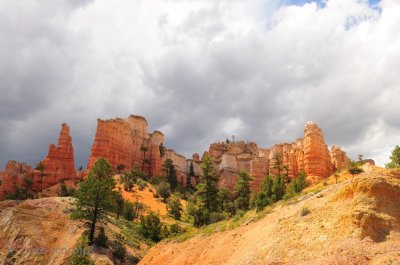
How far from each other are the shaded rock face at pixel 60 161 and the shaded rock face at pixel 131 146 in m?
6.57

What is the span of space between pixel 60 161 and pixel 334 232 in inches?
3302

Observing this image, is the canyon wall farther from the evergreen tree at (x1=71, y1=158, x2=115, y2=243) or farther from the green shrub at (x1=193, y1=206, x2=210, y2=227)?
the evergreen tree at (x1=71, y1=158, x2=115, y2=243)

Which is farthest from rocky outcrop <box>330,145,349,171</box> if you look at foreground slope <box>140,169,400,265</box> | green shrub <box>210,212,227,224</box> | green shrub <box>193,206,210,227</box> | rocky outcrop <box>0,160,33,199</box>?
rocky outcrop <box>0,160,33,199</box>

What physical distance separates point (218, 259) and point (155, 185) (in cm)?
6661

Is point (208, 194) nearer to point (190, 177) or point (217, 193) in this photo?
point (217, 193)

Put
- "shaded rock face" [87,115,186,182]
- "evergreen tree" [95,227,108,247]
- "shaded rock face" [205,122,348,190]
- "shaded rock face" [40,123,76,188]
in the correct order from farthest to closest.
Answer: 1. "shaded rock face" [87,115,186,182]
2. "shaded rock face" [40,123,76,188]
3. "shaded rock face" [205,122,348,190]
4. "evergreen tree" [95,227,108,247]

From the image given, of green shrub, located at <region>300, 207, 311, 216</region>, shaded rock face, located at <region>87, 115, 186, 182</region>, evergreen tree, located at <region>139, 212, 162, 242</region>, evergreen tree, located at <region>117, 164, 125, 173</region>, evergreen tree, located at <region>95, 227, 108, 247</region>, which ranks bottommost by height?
green shrub, located at <region>300, 207, 311, 216</region>

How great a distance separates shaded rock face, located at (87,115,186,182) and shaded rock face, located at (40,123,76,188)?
21.6 ft

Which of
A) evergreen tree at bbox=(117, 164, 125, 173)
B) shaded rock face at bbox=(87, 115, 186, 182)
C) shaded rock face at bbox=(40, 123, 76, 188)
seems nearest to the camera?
shaded rock face at bbox=(40, 123, 76, 188)

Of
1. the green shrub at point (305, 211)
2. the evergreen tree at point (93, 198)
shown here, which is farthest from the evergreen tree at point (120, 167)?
the green shrub at point (305, 211)

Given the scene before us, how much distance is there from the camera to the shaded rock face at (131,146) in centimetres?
9491

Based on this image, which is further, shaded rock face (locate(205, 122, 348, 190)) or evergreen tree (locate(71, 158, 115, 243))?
shaded rock face (locate(205, 122, 348, 190))

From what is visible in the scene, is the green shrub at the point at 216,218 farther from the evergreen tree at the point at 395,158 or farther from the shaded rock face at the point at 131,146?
the shaded rock face at the point at 131,146

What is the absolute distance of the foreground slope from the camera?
19797 mm
